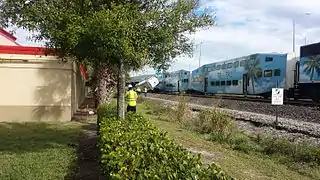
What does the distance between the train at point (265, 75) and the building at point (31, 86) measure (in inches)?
233

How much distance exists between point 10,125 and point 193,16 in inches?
400

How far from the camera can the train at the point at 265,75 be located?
101 feet

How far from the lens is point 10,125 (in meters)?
17.6

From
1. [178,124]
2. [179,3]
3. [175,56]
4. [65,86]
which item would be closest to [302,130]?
[178,124]

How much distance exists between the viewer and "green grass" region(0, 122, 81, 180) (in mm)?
8680

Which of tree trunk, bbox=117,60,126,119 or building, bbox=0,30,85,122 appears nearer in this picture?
tree trunk, bbox=117,60,126,119

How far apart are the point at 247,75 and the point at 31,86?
2490 centimetres

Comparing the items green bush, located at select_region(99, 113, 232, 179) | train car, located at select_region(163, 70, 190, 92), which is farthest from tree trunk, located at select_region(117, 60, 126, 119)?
train car, located at select_region(163, 70, 190, 92)

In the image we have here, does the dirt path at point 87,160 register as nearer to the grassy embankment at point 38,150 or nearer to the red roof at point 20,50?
the grassy embankment at point 38,150

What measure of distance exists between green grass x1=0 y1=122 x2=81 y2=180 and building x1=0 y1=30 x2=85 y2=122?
109 centimetres

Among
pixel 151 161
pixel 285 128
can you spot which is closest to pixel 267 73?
pixel 285 128

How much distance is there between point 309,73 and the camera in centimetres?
3064

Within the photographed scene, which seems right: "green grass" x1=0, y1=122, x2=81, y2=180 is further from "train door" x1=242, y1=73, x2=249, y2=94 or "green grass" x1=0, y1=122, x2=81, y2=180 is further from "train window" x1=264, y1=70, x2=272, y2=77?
"train door" x1=242, y1=73, x2=249, y2=94

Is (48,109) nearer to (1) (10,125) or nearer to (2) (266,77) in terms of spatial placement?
(1) (10,125)
